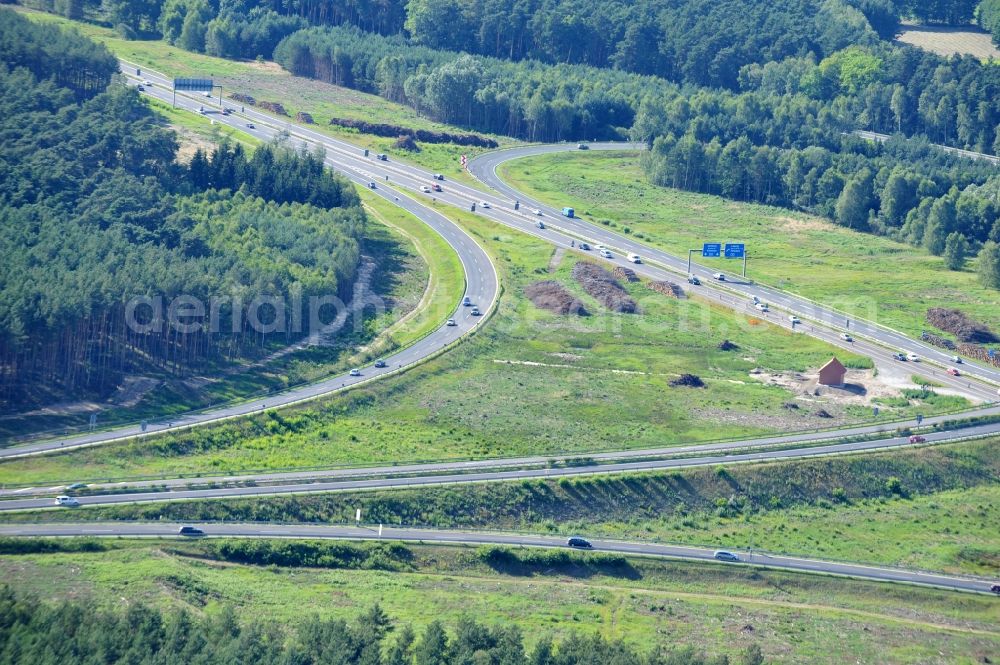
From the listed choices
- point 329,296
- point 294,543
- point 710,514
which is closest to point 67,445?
point 294,543

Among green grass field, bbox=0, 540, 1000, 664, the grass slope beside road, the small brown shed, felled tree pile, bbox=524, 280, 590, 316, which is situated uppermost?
felled tree pile, bbox=524, 280, 590, 316

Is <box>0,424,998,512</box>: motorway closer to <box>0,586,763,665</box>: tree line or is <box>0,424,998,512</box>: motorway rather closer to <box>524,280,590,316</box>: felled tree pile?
<box>0,586,763,665</box>: tree line

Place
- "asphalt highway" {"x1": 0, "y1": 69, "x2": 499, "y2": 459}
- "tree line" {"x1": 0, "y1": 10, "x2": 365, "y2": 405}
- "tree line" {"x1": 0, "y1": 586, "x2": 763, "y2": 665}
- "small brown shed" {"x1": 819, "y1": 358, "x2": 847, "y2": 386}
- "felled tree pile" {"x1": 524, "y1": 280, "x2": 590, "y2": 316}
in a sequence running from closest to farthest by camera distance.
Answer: "tree line" {"x1": 0, "y1": 586, "x2": 763, "y2": 665} < "asphalt highway" {"x1": 0, "y1": 69, "x2": 499, "y2": 459} < "tree line" {"x1": 0, "y1": 10, "x2": 365, "y2": 405} < "small brown shed" {"x1": 819, "y1": 358, "x2": 847, "y2": 386} < "felled tree pile" {"x1": 524, "y1": 280, "x2": 590, "y2": 316}

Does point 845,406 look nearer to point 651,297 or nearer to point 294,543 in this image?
point 651,297

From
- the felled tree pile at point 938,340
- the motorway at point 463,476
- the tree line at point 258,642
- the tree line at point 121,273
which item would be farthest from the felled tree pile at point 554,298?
the tree line at point 258,642

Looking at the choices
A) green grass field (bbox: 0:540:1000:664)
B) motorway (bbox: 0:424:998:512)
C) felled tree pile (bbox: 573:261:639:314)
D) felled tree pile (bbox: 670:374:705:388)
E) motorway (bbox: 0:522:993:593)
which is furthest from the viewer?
felled tree pile (bbox: 573:261:639:314)

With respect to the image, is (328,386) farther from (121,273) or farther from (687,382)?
(687,382)

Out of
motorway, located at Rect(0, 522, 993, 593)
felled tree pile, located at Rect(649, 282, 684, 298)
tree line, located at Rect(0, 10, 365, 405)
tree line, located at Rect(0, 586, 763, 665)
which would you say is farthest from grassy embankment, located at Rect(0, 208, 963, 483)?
tree line, located at Rect(0, 586, 763, 665)
